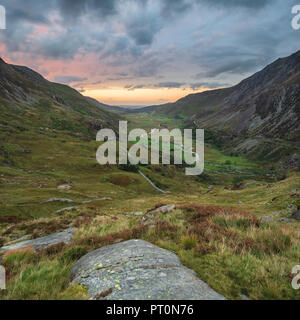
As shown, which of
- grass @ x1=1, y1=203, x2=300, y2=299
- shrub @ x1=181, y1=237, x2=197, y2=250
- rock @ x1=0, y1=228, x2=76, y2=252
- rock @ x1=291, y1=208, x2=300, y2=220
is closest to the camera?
grass @ x1=1, y1=203, x2=300, y2=299

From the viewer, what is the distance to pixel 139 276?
6262 mm

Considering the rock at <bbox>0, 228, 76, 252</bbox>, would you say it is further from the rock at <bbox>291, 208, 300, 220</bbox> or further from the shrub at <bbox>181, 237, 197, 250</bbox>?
the rock at <bbox>291, 208, 300, 220</bbox>

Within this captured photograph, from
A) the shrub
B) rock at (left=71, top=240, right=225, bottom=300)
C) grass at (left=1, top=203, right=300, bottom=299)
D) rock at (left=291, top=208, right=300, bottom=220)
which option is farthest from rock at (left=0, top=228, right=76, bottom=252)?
rock at (left=291, top=208, right=300, bottom=220)

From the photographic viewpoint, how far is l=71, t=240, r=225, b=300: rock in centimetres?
536

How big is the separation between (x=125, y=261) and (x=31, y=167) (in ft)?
335

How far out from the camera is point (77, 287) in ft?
18.6

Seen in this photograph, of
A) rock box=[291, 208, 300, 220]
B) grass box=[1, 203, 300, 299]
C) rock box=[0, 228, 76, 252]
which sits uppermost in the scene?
grass box=[1, 203, 300, 299]

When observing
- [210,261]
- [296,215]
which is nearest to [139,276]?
[210,261]

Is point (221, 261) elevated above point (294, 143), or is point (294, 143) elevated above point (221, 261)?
point (294, 143)

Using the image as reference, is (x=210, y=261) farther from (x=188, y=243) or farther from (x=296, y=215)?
(x=296, y=215)
